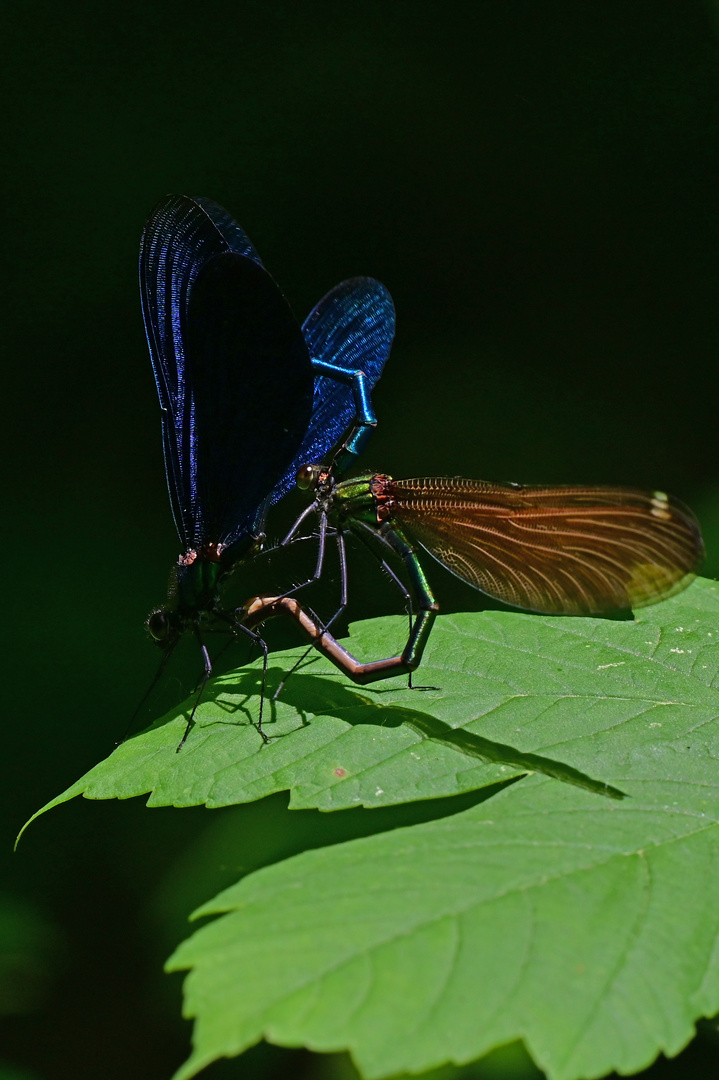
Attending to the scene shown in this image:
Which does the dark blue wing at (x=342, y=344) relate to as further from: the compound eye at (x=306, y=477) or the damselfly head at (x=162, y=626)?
the damselfly head at (x=162, y=626)

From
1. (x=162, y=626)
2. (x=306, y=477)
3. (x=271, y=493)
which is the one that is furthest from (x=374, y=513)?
(x=162, y=626)

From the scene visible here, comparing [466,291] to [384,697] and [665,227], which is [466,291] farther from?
[384,697]

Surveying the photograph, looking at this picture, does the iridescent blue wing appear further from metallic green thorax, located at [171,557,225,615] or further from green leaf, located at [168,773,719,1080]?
green leaf, located at [168,773,719,1080]

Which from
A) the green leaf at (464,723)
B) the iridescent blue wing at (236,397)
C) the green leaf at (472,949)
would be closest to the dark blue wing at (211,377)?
the iridescent blue wing at (236,397)

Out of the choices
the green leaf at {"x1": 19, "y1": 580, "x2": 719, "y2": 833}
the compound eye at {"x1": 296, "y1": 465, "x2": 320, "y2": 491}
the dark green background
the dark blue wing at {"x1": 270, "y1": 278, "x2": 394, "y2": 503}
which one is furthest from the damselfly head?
the dark green background

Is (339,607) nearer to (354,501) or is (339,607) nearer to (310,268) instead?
(354,501)

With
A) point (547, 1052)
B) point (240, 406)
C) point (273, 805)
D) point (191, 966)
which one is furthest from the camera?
point (273, 805)

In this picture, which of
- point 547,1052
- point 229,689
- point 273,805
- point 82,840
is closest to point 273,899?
point 547,1052

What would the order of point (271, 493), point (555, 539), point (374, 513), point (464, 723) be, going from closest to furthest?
1. point (464, 723)
2. point (555, 539)
3. point (374, 513)
4. point (271, 493)
